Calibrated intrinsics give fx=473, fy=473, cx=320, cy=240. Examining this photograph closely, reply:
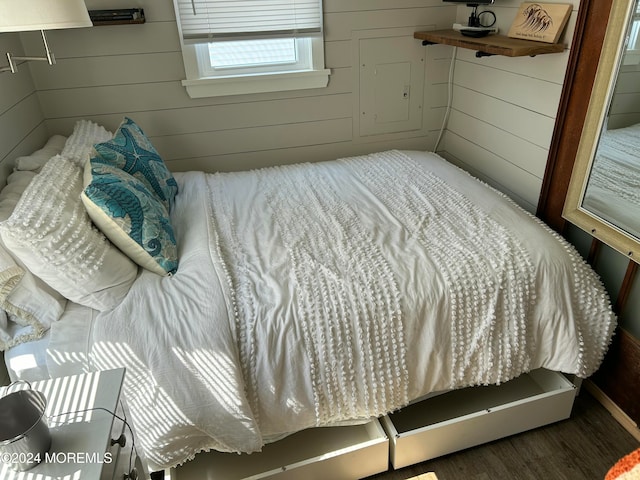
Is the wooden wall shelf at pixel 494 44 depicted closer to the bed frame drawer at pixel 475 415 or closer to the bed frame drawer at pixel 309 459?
the bed frame drawer at pixel 475 415

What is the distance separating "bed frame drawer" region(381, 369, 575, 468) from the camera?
159cm

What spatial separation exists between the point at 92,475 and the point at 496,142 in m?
2.25

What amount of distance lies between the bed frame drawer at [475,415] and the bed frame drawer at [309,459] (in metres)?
0.08

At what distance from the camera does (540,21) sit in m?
1.95

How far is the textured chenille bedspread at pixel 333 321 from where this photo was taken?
1.34 meters

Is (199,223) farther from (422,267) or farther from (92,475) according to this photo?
(92,475)

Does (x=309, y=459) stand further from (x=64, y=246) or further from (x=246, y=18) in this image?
(x=246, y=18)

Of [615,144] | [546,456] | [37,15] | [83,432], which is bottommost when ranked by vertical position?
[546,456]

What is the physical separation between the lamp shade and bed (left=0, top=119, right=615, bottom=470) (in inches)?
19.1

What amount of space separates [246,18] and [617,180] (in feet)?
6.00

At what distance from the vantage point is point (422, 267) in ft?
5.15

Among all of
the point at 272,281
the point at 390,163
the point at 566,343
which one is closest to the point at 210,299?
the point at 272,281

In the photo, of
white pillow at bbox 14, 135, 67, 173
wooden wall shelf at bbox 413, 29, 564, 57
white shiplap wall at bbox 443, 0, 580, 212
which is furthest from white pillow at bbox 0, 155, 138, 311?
white shiplap wall at bbox 443, 0, 580, 212

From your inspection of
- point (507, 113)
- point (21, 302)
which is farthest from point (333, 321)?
point (507, 113)
